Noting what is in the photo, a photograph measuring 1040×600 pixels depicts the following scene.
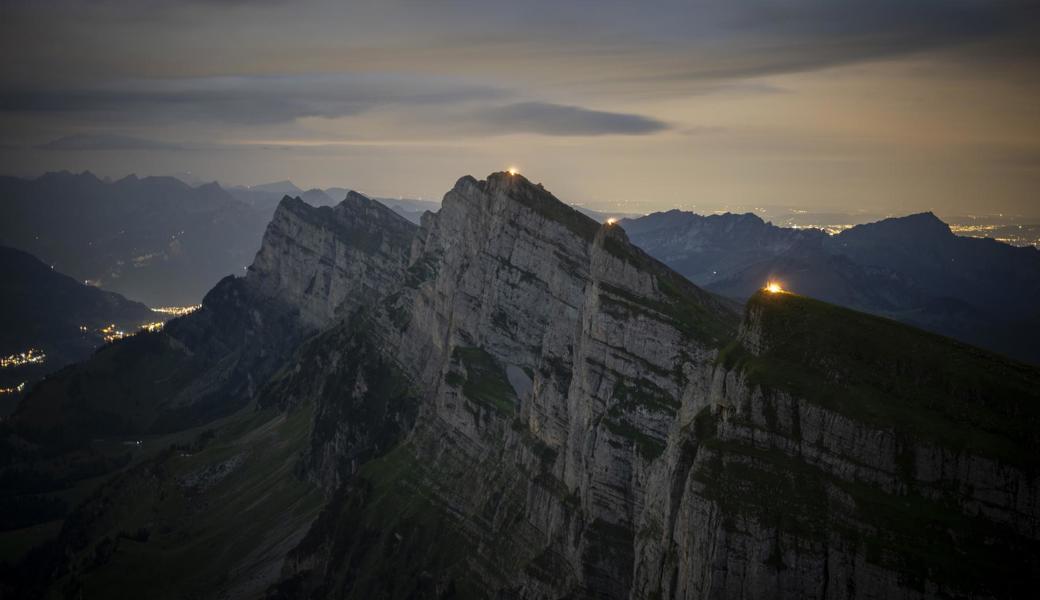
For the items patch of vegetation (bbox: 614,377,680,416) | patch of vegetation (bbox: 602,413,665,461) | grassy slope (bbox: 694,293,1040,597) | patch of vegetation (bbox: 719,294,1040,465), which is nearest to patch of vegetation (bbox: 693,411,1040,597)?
grassy slope (bbox: 694,293,1040,597)

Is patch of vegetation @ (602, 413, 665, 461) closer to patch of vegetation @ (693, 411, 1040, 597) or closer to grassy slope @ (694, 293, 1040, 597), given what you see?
grassy slope @ (694, 293, 1040, 597)

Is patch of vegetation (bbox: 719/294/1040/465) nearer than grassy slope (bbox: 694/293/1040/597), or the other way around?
grassy slope (bbox: 694/293/1040/597)

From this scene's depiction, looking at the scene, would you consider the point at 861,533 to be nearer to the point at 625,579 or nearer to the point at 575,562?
the point at 625,579

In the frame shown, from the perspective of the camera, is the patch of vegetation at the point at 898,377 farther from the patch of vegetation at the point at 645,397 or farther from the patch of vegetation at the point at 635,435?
the patch of vegetation at the point at 635,435

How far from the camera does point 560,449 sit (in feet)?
557

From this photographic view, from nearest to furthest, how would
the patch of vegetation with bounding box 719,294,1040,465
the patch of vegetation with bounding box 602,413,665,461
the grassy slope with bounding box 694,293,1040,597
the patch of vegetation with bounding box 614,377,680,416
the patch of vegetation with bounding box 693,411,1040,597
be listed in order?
→ the patch of vegetation with bounding box 693,411,1040,597
the grassy slope with bounding box 694,293,1040,597
the patch of vegetation with bounding box 719,294,1040,465
the patch of vegetation with bounding box 602,413,665,461
the patch of vegetation with bounding box 614,377,680,416

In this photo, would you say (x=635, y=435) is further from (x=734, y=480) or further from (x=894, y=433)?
(x=894, y=433)

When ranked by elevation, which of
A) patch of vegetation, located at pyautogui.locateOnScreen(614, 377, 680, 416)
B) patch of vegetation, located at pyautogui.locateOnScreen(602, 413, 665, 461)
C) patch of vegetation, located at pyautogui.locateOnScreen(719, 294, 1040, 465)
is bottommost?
patch of vegetation, located at pyautogui.locateOnScreen(602, 413, 665, 461)

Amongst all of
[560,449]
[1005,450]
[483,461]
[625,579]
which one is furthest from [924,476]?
[483,461]

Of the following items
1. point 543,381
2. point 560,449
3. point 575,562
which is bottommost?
point 575,562

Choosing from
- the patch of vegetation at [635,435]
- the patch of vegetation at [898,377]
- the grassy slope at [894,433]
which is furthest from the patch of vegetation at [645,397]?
the grassy slope at [894,433]

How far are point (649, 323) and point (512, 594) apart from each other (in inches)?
2437

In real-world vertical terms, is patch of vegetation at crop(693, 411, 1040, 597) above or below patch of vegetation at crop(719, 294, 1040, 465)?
below

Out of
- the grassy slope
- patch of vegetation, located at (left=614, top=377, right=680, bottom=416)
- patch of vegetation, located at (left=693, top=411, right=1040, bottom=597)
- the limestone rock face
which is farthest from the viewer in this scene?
patch of vegetation, located at (left=614, top=377, right=680, bottom=416)
